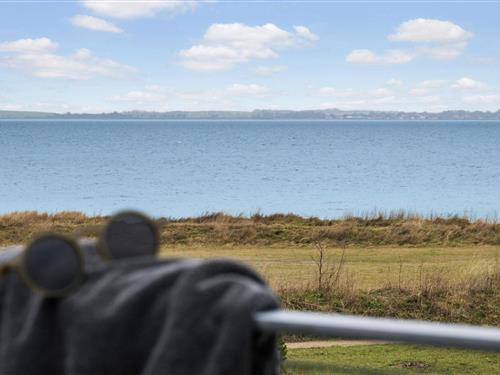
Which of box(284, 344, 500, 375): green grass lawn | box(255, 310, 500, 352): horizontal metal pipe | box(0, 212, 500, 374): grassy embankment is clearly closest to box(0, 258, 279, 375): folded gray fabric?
box(255, 310, 500, 352): horizontal metal pipe

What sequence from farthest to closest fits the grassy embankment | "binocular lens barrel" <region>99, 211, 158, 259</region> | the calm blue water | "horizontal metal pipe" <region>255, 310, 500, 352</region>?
the calm blue water
the grassy embankment
"binocular lens barrel" <region>99, 211, 158, 259</region>
"horizontal metal pipe" <region>255, 310, 500, 352</region>

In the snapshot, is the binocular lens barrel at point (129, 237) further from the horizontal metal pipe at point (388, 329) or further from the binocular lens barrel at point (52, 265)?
the horizontal metal pipe at point (388, 329)

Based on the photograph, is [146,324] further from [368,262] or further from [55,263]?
[368,262]

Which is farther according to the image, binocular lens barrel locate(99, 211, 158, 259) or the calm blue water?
the calm blue water

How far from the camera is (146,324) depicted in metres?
1.52

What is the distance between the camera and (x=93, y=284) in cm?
158

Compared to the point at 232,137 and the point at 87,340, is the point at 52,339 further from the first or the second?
the point at 232,137

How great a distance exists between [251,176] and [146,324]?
3897 inches

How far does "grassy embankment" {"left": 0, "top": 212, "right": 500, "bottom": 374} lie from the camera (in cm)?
1131

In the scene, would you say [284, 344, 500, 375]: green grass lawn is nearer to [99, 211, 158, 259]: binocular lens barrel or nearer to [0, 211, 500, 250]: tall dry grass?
[99, 211, 158, 259]: binocular lens barrel

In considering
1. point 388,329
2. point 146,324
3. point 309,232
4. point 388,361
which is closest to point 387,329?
point 388,329

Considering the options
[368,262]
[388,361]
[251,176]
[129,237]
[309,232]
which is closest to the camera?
[129,237]

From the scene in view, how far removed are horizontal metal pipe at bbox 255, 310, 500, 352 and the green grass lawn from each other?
8.21 meters

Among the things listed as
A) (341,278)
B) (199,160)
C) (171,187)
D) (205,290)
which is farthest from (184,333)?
(199,160)
